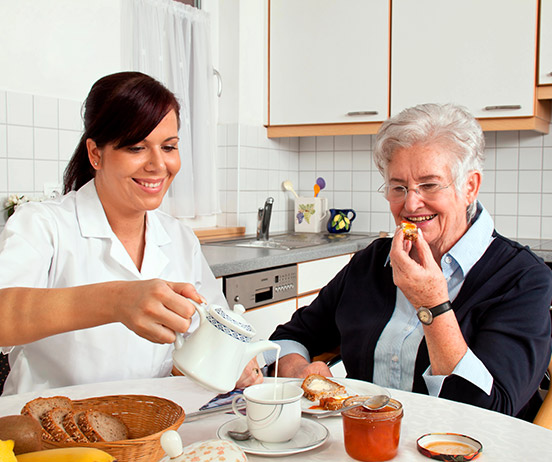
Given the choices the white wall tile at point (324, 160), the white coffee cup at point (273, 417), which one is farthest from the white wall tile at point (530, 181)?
the white coffee cup at point (273, 417)

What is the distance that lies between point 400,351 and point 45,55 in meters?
1.84

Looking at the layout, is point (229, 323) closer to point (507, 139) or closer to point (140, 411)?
point (140, 411)

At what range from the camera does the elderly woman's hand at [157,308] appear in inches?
36.9

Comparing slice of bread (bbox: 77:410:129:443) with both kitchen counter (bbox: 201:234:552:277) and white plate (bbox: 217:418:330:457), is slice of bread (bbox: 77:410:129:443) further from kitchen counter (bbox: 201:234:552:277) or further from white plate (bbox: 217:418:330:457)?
kitchen counter (bbox: 201:234:552:277)

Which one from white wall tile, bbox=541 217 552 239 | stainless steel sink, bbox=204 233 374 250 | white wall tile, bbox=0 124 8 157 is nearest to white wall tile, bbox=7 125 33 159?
white wall tile, bbox=0 124 8 157

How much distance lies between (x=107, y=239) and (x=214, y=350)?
2.37 ft

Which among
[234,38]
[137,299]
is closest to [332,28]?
[234,38]

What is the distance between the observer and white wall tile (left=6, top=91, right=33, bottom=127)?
2.34 meters

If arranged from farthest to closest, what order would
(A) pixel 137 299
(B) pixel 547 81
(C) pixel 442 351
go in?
(B) pixel 547 81 < (C) pixel 442 351 < (A) pixel 137 299

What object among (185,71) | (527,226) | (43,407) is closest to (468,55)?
(527,226)

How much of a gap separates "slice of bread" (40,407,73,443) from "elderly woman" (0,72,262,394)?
1.45 feet

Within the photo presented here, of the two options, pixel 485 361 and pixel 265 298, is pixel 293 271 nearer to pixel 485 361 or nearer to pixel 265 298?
pixel 265 298

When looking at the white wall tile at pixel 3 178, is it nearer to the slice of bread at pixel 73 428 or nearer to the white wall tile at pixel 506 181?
the slice of bread at pixel 73 428

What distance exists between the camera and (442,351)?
1281 mm
